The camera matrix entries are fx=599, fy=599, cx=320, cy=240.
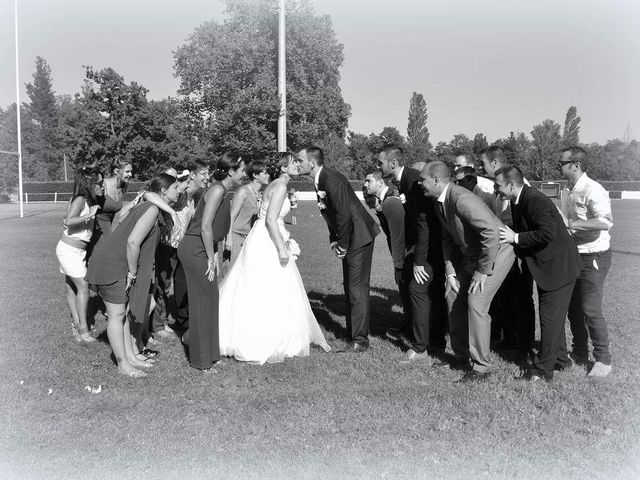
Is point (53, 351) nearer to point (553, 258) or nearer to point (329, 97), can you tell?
point (553, 258)

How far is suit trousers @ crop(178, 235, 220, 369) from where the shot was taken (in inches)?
252

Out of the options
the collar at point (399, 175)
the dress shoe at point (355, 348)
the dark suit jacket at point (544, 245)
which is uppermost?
the collar at point (399, 175)

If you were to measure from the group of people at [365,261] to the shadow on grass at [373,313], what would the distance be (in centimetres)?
48

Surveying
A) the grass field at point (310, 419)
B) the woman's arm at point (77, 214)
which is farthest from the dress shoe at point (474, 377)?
the woman's arm at point (77, 214)

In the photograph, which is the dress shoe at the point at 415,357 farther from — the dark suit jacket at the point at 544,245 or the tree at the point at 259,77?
the tree at the point at 259,77

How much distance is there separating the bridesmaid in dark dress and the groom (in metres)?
1.14

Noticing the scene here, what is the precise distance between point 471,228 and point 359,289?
1860 millimetres

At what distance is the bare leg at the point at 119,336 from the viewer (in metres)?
6.02

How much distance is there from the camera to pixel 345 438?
15.3 ft

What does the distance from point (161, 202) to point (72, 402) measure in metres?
2.11

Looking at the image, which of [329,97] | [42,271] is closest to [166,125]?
[329,97]

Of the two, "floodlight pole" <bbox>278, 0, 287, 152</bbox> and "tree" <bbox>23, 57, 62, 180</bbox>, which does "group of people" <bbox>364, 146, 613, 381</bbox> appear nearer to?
"floodlight pole" <bbox>278, 0, 287, 152</bbox>

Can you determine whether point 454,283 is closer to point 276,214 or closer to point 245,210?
point 276,214

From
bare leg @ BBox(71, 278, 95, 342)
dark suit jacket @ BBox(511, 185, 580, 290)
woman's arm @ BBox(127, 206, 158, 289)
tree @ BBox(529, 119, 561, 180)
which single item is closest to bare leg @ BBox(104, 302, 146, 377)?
woman's arm @ BBox(127, 206, 158, 289)
